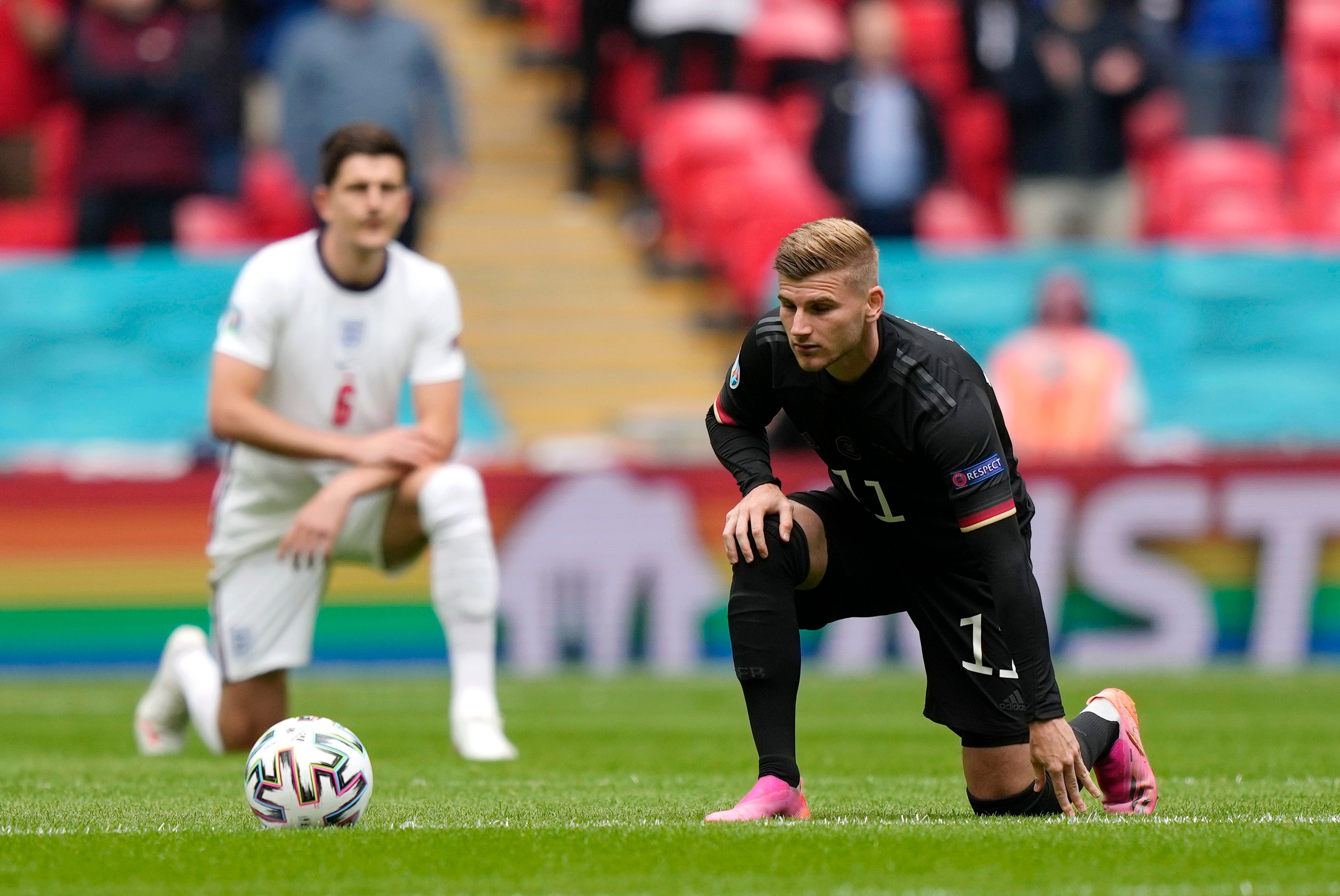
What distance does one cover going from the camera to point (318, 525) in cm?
712

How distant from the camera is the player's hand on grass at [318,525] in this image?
7.12m

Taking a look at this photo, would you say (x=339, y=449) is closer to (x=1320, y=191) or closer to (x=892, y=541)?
(x=892, y=541)

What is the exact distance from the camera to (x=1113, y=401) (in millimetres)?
12305

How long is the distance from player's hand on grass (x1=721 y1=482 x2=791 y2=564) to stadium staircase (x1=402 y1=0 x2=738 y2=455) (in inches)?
287

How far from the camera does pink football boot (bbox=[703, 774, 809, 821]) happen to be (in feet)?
16.6

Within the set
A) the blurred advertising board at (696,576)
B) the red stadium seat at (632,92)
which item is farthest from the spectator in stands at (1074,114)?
the blurred advertising board at (696,576)

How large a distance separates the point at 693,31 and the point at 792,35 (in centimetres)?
100

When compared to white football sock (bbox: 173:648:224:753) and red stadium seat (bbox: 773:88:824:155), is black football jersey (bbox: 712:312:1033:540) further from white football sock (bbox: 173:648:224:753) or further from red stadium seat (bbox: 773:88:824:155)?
red stadium seat (bbox: 773:88:824:155)

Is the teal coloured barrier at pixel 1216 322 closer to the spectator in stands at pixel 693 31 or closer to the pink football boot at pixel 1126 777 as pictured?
the spectator in stands at pixel 693 31

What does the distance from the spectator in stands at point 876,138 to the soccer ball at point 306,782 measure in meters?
9.25

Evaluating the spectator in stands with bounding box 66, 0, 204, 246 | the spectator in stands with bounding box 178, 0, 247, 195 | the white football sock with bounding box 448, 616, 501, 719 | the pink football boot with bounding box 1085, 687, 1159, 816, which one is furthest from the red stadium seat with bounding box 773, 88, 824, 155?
the pink football boot with bounding box 1085, 687, 1159, 816

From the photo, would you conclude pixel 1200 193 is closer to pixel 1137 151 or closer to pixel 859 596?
pixel 1137 151

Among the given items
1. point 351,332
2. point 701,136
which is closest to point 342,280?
point 351,332

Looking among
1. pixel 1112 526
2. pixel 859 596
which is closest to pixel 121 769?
pixel 859 596
